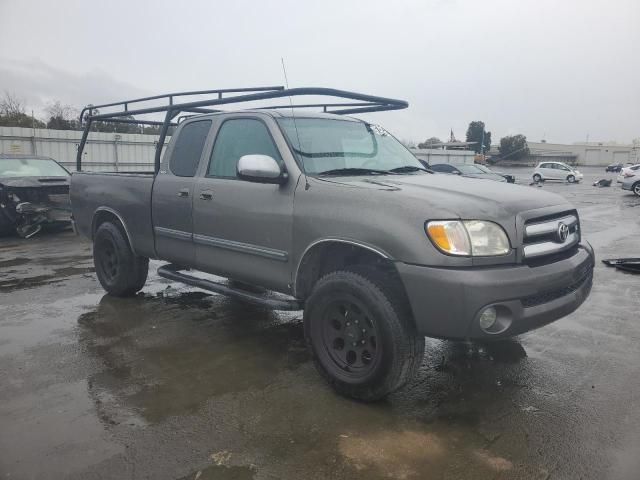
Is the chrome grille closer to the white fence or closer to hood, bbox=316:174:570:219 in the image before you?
hood, bbox=316:174:570:219

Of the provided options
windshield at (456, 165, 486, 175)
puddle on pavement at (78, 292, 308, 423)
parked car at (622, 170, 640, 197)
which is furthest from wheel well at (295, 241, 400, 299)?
parked car at (622, 170, 640, 197)

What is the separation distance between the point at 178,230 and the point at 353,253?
1944 millimetres

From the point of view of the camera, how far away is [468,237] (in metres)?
2.96

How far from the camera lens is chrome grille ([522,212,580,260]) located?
124 inches

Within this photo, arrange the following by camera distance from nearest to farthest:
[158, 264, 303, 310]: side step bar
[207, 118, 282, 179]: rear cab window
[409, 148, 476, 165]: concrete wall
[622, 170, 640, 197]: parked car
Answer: [158, 264, 303, 310]: side step bar < [207, 118, 282, 179]: rear cab window < [622, 170, 640, 197]: parked car < [409, 148, 476, 165]: concrete wall

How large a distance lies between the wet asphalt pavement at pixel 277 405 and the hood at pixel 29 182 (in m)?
5.26

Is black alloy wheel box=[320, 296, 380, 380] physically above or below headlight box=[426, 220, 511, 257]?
below

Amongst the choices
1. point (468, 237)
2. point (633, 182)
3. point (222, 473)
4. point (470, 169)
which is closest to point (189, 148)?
point (468, 237)

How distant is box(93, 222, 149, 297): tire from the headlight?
144 inches

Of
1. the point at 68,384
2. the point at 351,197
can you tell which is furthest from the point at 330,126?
the point at 68,384

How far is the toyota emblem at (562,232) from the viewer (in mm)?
3352

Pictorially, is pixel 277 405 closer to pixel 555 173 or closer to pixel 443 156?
pixel 443 156

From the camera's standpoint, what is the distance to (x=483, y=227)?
302 cm

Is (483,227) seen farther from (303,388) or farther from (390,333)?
(303,388)
